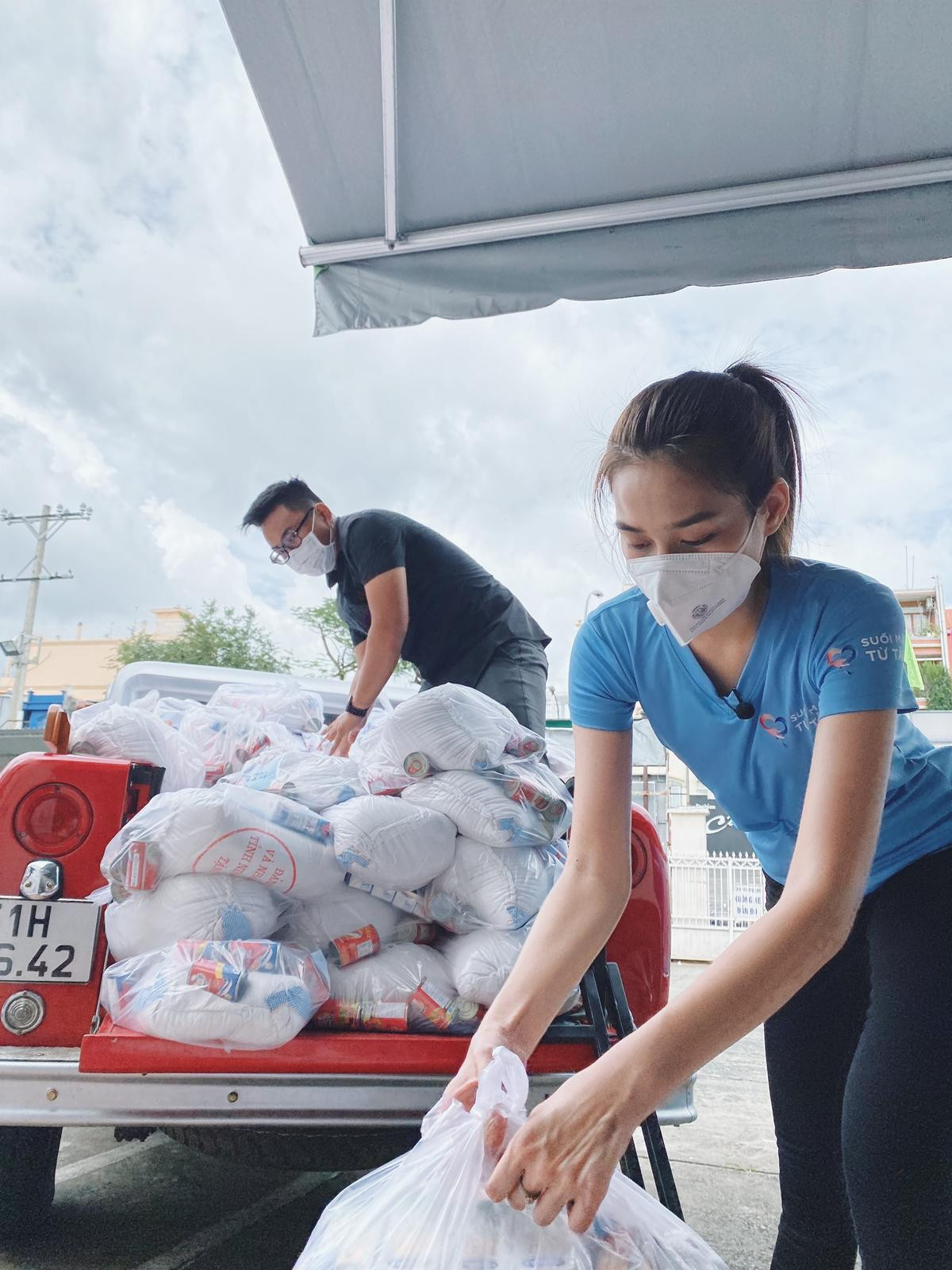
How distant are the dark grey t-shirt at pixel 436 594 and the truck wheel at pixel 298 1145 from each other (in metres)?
1.43

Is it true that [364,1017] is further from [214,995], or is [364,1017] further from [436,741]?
[436,741]

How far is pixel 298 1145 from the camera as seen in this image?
2131mm

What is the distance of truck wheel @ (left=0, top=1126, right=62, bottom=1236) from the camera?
2293 millimetres

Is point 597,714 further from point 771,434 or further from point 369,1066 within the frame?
point 369,1066

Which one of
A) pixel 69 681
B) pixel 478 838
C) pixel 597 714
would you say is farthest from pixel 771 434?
pixel 69 681

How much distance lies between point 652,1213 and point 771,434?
A: 42.6 inches

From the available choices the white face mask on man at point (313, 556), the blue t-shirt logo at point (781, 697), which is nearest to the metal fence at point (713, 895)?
the white face mask on man at point (313, 556)

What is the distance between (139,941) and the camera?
6.51 ft

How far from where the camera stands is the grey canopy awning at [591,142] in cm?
222

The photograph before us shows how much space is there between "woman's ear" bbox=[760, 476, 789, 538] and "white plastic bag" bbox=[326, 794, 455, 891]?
1.15 meters

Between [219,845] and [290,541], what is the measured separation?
1472mm

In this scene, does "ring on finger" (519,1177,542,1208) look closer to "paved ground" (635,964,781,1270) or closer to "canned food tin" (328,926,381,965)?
"canned food tin" (328,926,381,965)

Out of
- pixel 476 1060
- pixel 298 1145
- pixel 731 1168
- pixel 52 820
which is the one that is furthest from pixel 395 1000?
pixel 731 1168

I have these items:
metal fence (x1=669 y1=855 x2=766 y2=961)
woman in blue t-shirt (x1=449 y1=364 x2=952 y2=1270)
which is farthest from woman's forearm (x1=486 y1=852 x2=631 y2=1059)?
metal fence (x1=669 y1=855 x2=766 y2=961)
